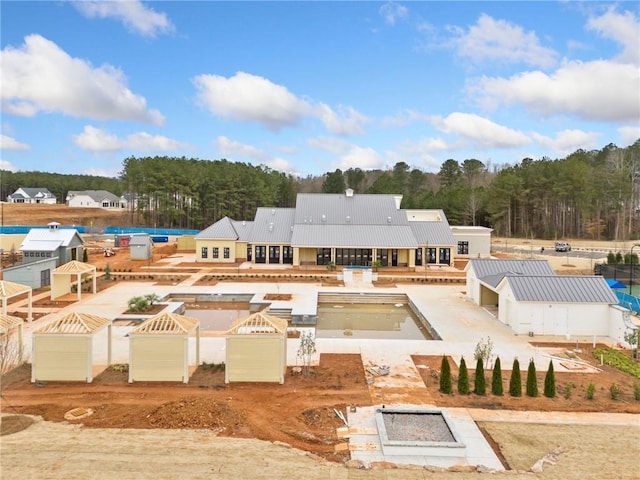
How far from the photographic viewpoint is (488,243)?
44.0 metres

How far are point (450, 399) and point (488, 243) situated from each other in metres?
33.9

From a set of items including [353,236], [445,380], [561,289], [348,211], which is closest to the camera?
[445,380]

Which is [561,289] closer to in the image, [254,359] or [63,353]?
[254,359]

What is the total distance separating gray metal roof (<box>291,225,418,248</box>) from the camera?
36391 mm

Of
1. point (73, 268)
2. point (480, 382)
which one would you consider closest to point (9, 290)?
point (73, 268)

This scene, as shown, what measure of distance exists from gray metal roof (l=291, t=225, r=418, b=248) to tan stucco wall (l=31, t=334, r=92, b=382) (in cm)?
2314

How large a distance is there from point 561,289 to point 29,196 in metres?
111

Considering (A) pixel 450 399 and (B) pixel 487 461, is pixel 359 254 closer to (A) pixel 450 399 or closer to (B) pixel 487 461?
(A) pixel 450 399

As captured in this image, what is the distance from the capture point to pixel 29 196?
10075cm

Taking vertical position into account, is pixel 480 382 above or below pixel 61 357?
below

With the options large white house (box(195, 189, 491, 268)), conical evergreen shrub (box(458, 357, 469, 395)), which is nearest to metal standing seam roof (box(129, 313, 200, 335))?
conical evergreen shrub (box(458, 357, 469, 395))

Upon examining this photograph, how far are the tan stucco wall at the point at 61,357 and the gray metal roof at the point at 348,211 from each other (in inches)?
1073

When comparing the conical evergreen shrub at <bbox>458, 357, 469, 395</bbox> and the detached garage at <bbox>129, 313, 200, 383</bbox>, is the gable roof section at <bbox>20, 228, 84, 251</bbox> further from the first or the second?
the conical evergreen shrub at <bbox>458, 357, 469, 395</bbox>

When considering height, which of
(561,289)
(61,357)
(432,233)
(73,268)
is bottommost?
(61,357)
